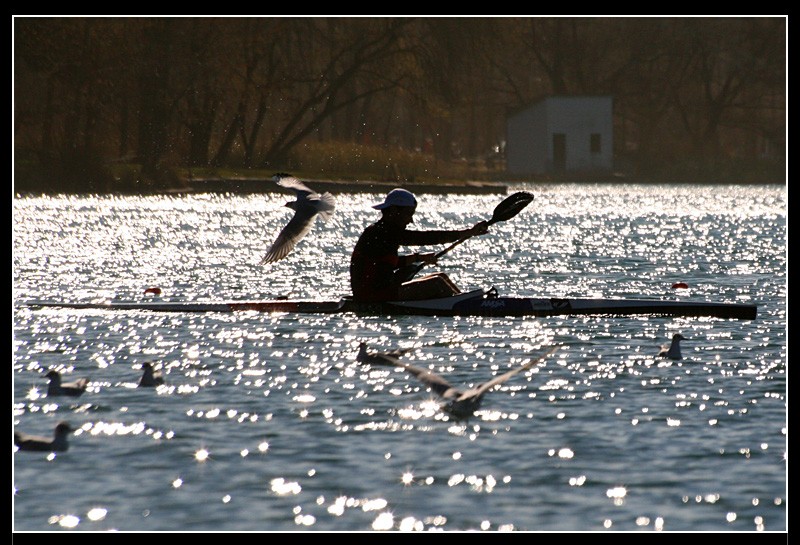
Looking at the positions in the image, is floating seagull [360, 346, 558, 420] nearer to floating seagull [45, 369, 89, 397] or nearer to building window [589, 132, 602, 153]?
floating seagull [45, 369, 89, 397]

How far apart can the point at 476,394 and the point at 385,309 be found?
6368 millimetres

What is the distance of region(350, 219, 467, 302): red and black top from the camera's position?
17.2m

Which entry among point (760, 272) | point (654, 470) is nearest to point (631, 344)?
point (654, 470)

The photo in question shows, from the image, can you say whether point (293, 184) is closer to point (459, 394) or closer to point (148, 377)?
point (148, 377)

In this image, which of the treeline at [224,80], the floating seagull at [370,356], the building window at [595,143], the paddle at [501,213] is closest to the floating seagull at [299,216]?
the paddle at [501,213]

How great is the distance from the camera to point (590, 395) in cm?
1275

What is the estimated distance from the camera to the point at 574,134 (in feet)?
279

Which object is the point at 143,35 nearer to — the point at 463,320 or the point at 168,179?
the point at 168,179

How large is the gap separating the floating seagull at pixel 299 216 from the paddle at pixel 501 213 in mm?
1465

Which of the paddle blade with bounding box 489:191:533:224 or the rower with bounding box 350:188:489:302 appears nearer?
the rower with bounding box 350:188:489:302

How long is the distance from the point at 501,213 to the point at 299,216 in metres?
2.67

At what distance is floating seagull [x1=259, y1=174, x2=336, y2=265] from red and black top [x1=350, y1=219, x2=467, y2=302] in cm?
126

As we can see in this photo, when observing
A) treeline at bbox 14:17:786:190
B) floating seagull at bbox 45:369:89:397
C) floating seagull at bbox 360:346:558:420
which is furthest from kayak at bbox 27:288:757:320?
treeline at bbox 14:17:786:190

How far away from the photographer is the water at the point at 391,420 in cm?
909
